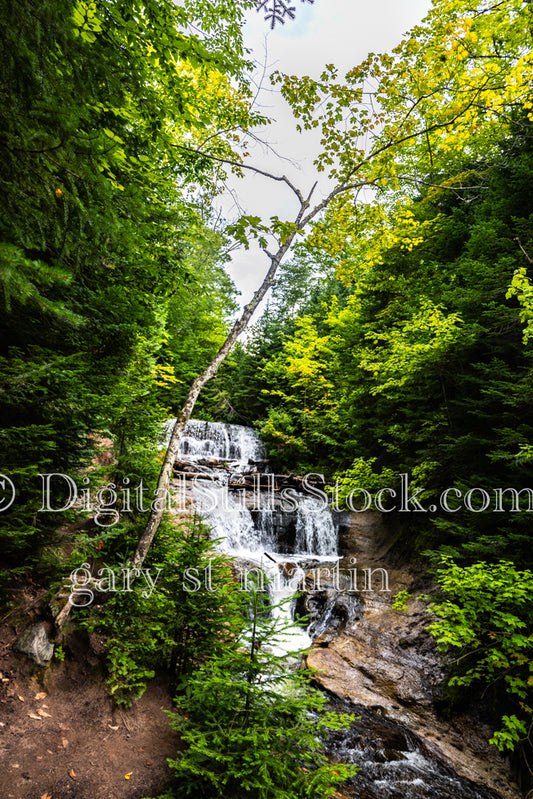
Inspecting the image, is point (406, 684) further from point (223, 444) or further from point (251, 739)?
point (223, 444)

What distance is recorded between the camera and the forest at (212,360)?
2.27m

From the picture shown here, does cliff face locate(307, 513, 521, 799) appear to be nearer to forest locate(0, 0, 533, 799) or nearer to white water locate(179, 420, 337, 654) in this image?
forest locate(0, 0, 533, 799)

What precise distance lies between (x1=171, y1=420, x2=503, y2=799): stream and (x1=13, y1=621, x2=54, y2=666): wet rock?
189cm

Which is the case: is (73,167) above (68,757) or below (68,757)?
above

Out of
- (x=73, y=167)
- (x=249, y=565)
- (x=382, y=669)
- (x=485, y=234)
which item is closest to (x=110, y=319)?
(x=73, y=167)

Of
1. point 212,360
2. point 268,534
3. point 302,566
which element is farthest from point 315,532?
point 212,360

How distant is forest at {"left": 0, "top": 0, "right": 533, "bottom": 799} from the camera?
7.46ft

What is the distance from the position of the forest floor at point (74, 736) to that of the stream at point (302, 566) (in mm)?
1498

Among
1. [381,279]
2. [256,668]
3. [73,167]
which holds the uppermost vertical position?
[381,279]

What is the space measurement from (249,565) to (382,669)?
3.29m

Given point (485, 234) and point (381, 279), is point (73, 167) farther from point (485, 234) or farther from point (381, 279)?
point (381, 279)

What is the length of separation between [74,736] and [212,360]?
13.8ft

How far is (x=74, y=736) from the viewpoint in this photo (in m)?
3.02

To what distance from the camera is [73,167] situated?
1.95m
